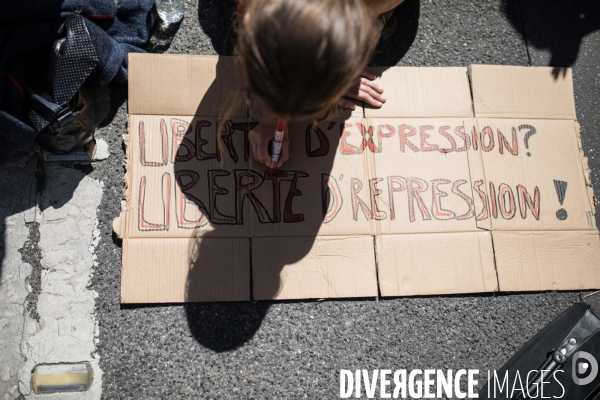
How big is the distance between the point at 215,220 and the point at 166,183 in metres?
0.26

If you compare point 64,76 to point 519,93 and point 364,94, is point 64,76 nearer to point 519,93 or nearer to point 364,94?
point 364,94

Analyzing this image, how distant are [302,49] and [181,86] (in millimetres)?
1071

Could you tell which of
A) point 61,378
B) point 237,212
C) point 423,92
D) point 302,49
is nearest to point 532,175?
point 423,92

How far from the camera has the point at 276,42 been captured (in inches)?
44.3

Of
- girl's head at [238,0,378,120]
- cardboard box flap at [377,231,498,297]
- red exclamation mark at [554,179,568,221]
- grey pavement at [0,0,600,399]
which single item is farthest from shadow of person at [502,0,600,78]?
girl's head at [238,0,378,120]

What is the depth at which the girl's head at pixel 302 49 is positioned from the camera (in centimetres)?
110

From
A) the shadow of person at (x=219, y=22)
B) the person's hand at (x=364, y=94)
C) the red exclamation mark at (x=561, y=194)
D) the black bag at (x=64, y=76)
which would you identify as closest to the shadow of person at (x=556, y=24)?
the red exclamation mark at (x=561, y=194)

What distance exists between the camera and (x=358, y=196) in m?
2.01

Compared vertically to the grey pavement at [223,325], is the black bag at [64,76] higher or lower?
higher

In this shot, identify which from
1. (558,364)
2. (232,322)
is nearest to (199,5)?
Result: (232,322)

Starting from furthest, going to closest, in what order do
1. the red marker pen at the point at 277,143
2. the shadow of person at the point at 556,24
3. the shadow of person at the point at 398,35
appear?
the shadow of person at the point at 556,24 < the shadow of person at the point at 398,35 < the red marker pen at the point at 277,143

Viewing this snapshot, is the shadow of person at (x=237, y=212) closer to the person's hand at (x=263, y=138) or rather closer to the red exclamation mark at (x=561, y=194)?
the person's hand at (x=263, y=138)

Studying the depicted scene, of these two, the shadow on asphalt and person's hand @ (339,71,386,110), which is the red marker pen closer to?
the shadow on asphalt

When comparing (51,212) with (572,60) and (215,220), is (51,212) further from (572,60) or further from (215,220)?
(572,60)
